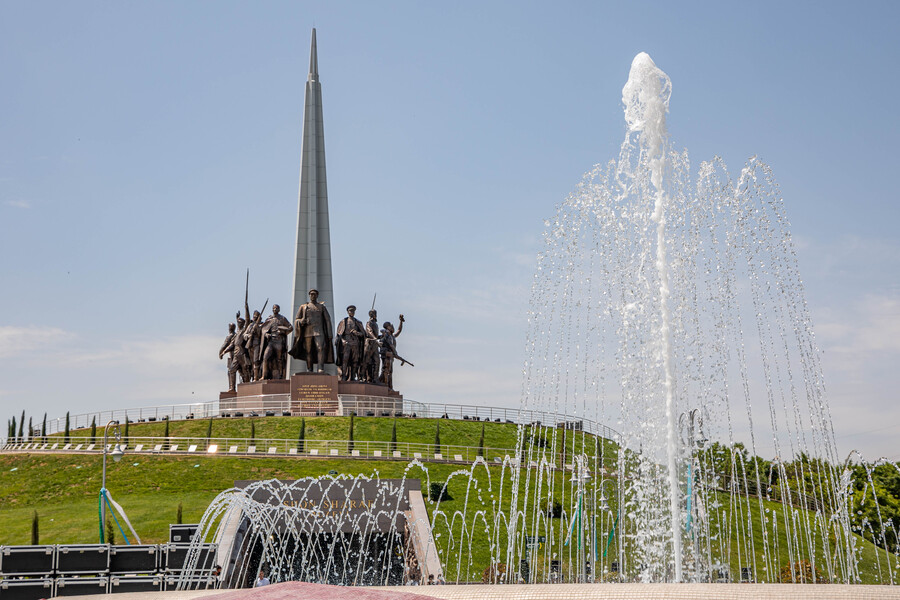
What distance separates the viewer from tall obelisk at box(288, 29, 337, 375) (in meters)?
55.7

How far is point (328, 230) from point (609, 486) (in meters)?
31.6

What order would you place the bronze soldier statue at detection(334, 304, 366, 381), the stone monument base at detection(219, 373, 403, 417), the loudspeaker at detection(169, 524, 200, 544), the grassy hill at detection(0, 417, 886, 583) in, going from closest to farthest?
1. the loudspeaker at detection(169, 524, 200, 544)
2. the grassy hill at detection(0, 417, 886, 583)
3. the stone monument base at detection(219, 373, 403, 417)
4. the bronze soldier statue at detection(334, 304, 366, 381)

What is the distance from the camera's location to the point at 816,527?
29.4 m

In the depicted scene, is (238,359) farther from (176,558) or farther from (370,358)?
(176,558)

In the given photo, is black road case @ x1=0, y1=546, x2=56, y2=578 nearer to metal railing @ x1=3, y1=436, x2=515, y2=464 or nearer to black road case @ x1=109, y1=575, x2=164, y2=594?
black road case @ x1=109, y1=575, x2=164, y2=594

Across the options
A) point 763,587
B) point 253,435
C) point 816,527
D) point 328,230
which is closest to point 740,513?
point 816,527

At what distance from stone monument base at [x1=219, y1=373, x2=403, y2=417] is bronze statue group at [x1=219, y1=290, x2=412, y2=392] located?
0.73 meters

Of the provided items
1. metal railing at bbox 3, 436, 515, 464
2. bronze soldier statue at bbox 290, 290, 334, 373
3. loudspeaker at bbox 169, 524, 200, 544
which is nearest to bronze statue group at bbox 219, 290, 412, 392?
bronze soldier statue at bbox 290, 290, 334, 373

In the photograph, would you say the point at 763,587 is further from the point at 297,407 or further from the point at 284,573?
the point at 297,407

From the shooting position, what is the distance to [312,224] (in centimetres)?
5656

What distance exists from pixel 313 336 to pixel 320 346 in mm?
611

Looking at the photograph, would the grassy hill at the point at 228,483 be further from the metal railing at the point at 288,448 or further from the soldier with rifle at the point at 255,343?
the soldier with rifle at the point at 255,343

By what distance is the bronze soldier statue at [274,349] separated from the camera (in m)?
45.4

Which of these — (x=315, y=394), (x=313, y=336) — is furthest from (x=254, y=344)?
(x=315, y=394)
